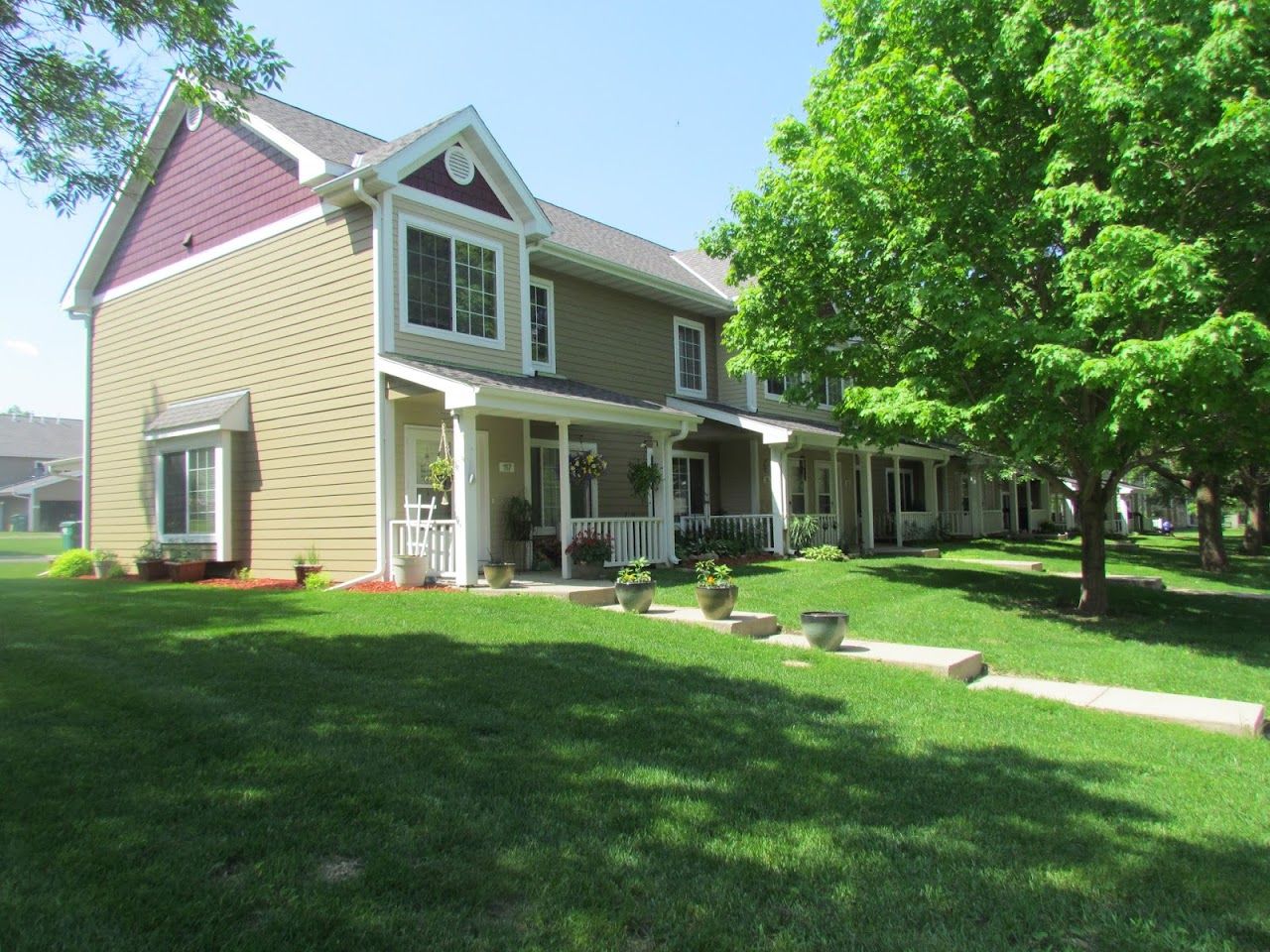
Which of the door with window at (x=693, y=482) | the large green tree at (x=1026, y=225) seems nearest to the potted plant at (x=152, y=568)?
the door with window at (x=693, y=482)

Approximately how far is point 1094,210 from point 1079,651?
191 inches

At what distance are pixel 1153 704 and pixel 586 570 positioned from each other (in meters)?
7.62

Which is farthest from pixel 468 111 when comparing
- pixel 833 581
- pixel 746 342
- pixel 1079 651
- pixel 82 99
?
pixel 1079 651

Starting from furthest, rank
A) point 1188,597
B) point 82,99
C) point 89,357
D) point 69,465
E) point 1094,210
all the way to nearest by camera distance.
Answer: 1. point 69,465
2. point 89,357
3. point 1188,597
4. point 1094,210
5. point 82,99

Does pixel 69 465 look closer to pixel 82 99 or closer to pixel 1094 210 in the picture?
pixel 82 99

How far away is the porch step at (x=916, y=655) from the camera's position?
768cm

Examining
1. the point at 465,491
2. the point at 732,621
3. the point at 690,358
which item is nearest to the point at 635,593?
the point at 732,621

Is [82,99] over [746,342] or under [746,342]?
over

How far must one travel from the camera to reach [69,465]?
48.9 metres

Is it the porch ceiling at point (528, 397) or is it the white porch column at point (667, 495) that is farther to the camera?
the white porch column at point (667, 495)

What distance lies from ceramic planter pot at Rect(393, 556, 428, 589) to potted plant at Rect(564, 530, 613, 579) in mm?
2213

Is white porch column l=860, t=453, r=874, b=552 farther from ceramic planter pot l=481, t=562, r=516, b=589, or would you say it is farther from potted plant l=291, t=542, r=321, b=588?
potted plant l=291, t=542, r=321, b=588

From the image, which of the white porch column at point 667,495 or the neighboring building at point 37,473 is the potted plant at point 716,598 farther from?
the neighboring building at point 37,473

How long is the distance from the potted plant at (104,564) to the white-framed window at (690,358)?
11053mm
